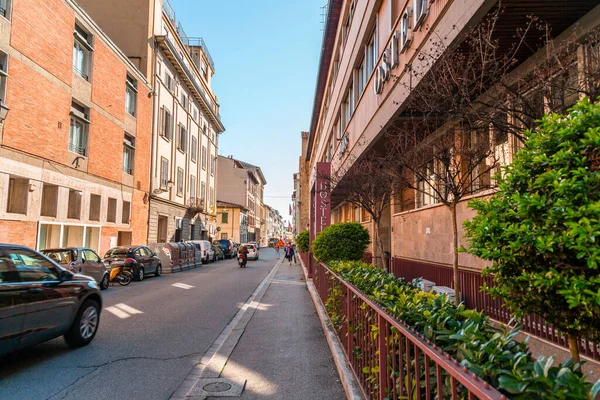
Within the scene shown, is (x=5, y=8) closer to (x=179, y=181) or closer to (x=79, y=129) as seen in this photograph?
(x=79, y=129)

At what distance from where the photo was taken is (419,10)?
7.84 metres

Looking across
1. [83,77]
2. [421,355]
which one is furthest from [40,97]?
[421,355]


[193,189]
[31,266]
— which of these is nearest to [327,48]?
[31,266]

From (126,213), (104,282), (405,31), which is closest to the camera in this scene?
(405,31)

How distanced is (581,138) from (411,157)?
5502 millimetres

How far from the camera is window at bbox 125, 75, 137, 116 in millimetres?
26734

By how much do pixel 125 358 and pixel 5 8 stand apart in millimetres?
16372

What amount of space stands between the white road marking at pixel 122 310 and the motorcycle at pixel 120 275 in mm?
5680

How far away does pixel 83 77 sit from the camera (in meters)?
21.7

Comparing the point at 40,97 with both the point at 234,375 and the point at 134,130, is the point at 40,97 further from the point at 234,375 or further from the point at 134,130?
the point at 234,375

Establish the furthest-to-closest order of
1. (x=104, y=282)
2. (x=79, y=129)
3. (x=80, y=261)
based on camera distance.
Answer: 1. (x=79, y=129)
2. (x=104, y=282)
3. (x=80, y=261)

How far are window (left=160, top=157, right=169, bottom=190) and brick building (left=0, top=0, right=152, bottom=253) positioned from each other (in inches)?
169

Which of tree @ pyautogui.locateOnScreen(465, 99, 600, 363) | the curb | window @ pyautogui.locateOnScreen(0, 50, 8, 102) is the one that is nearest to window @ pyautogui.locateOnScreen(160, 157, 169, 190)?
window @ pyautogui.locateOnScreen(0, 50, 8, 102)

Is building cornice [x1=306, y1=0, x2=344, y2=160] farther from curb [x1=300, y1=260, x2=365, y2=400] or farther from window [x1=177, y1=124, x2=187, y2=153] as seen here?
curb [x1=300, y1=260, x2=365, y2=400]
